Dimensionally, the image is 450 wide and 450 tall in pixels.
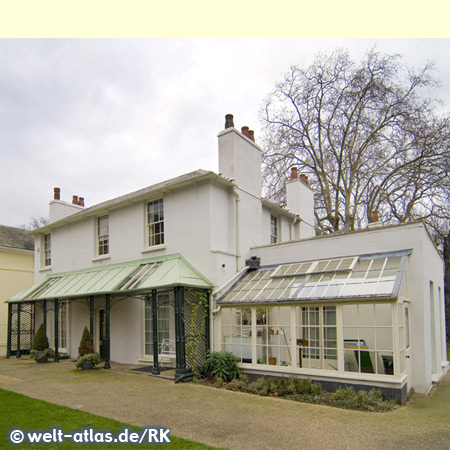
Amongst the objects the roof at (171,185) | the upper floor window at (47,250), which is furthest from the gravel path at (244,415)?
the upper floor window at (47,250)

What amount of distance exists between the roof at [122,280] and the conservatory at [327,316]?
144 cm

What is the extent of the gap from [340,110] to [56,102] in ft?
56.2

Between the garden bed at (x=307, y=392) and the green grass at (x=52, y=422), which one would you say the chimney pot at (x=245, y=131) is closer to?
the garden bed at (x=307, y=392)

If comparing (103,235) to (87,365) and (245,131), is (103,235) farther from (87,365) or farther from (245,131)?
(245,131)

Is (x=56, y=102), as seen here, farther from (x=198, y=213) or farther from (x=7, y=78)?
(x=198, y=213)

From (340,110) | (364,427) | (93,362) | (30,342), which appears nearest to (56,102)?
(93,362)

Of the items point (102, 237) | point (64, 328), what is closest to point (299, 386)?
point (102, 237)

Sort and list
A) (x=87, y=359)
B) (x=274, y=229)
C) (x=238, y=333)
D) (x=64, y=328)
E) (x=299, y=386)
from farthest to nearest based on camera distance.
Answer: (x=64, y=328)
(x=274, y=229)
(x=87, y=359)
(x=238, y=333)
(x=299, y=386)

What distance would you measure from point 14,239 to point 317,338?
56.7 ft

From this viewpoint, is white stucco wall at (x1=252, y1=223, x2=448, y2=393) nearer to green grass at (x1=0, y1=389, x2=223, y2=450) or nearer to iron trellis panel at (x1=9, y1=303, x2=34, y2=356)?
green grass at (x1=0, y1=389, x2=223, y2=450)

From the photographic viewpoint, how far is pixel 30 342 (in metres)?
18.4

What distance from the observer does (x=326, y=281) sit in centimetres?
1023

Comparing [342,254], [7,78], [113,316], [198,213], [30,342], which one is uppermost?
[7,78]

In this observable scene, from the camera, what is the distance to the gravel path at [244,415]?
244 inches
